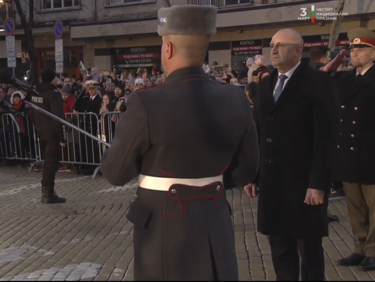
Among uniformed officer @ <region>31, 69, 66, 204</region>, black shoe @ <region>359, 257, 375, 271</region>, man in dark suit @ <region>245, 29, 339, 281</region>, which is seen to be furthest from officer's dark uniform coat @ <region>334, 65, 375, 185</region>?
uniformed officer @ <region>31, 69, 66, 204</region>

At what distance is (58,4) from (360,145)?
79.7 ft

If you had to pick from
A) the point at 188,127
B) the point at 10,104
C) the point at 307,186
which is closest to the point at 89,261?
the point at 307,186

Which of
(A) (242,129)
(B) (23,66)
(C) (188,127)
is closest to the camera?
(C) (188,127)

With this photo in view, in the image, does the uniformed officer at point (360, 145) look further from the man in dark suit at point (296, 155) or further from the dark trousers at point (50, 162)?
the dark trousers at point (50, 162)

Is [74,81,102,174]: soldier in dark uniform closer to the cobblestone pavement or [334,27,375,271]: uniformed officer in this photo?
the cobblestone pavement

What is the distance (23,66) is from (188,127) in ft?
91.6

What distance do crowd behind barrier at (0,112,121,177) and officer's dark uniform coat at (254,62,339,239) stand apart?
6.37 meters

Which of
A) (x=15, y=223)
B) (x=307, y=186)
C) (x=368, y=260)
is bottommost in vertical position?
(x=15, y=223)

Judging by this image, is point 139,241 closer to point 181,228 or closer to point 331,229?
point 181,228

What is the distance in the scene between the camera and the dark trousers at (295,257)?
3744mm

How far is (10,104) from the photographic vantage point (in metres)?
11.5

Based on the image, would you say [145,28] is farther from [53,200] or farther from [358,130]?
[358,130]

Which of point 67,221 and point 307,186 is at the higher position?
point 307,186

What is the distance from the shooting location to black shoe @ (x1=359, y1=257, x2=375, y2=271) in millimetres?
4680
